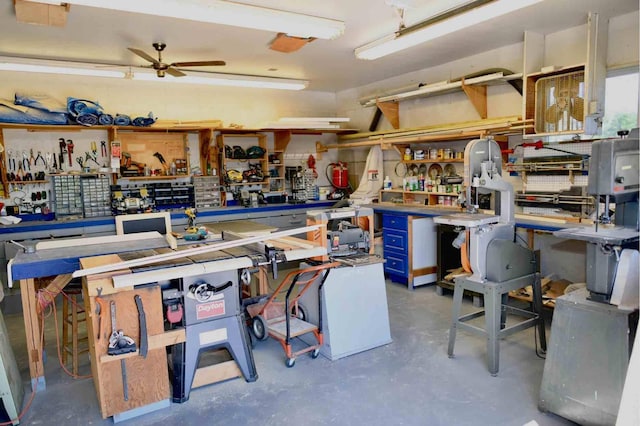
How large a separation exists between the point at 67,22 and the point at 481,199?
4356 millimetres

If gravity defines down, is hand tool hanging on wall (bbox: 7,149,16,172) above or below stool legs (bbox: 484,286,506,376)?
above

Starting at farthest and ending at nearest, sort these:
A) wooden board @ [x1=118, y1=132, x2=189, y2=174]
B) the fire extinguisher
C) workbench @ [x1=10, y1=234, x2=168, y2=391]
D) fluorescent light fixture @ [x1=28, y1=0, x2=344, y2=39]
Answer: the fire extinguisher, wooden board @ [x1=118, y1=132, x2=189, y2=174], fluorescent light fixture @ [x1=28, y1=0, x2=344, y2=39], workbench @ [x1=10, y1=234, x2=168, y2=391]

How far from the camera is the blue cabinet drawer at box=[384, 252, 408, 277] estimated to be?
200 inches

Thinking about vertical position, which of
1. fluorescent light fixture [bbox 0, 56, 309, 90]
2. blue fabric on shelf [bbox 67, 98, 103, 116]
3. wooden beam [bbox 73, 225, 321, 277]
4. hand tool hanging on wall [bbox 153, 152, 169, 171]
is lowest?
wooden beam [bbox 73, 225, 321, 277]

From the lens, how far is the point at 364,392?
281 centimetres

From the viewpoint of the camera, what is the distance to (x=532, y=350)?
334 centimetres

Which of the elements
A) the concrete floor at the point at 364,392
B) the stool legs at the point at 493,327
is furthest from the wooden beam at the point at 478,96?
the stool legs at the point at 493,327

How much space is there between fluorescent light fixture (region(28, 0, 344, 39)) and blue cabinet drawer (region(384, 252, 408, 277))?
2.63m

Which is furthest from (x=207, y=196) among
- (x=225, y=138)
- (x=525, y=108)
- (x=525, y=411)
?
(x=525, y=411)

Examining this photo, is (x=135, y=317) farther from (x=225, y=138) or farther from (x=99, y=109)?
(x=225, y=138)

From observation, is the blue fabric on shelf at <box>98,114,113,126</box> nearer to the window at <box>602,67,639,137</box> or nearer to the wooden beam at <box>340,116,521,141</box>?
the wooden beam at <box>340,116,521,141</box>

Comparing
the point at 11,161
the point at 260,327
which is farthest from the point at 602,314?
the point at 11,161

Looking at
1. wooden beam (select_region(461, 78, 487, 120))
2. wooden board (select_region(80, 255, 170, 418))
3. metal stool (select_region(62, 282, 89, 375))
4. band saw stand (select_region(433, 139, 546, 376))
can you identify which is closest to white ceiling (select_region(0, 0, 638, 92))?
wooden beam (select_region(461, 78, 487, 120))

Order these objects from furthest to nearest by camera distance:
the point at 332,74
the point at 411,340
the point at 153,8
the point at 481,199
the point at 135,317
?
the point at 332,74, the point at 481,199, the point at 411,340, the point at 153,8, the point at 135,317
